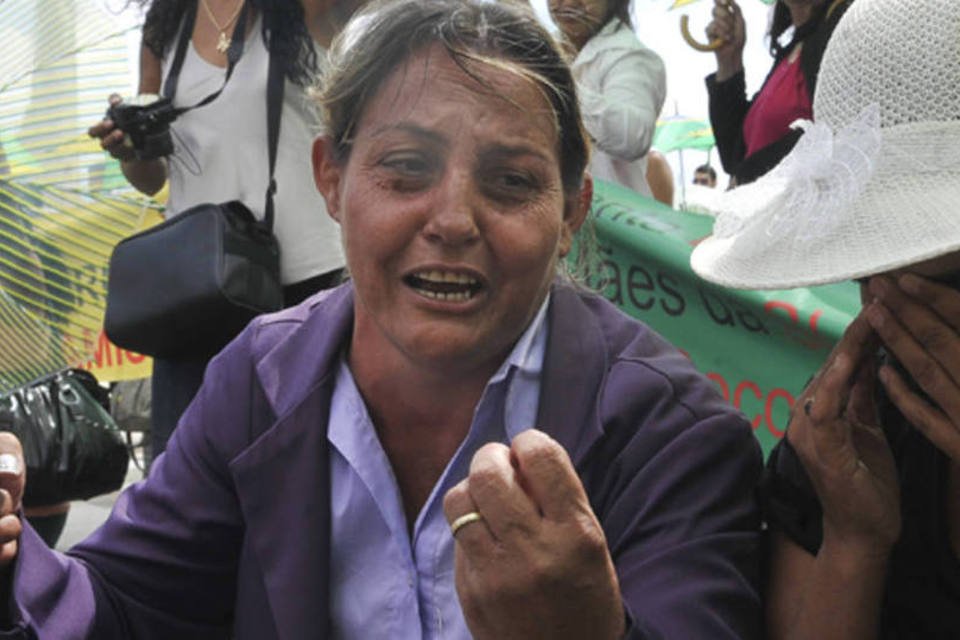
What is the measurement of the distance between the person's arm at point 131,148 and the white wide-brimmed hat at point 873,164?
1371 millimetres

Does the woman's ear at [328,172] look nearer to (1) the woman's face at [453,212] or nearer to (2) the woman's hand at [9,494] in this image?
(1) the woman's face at [453,212]

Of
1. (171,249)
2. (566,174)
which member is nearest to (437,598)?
(566,174)

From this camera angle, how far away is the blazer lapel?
175 cm

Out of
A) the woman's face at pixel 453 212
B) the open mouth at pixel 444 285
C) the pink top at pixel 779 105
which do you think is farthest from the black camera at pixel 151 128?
the pink top at pixel 779 105

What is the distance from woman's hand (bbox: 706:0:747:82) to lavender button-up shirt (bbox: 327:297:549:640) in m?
2.36

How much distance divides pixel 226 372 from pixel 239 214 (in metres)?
0.93

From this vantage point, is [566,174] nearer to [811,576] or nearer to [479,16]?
[479,16]

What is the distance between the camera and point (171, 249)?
2734 mm

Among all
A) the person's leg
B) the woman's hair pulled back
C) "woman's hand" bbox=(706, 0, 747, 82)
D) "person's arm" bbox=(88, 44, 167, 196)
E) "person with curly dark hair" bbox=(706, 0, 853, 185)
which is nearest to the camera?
the woman's hair pulled back

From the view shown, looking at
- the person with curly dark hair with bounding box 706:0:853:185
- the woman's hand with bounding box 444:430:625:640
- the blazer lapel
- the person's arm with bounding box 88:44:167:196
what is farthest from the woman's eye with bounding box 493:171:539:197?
the person with curly dark hair with bounding box 706:0:853:185

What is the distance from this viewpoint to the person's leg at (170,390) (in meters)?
2.87

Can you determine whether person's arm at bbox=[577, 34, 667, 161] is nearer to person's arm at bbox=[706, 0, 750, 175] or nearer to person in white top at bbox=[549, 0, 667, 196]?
person in white top at bbox=[549, 0, 667, 196]

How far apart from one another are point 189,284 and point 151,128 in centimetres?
44

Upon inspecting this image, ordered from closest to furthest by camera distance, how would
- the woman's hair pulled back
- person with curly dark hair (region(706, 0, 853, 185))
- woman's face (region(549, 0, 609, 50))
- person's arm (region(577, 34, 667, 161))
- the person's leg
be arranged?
1. the woman's hair pulled back
2. the person's leg
3. person with curly dark hair (region(706, 0, 853, 185))
4. person's arm (region(577, 34, 667, 161))
5. woman's face (region(549, 0, 609, 50))
